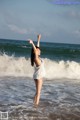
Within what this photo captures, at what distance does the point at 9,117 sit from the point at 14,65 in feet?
39.0

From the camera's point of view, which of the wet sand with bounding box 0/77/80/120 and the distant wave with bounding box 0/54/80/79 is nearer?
the wet sand with bounding box 0/77/80/120

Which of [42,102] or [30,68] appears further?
[30,68]

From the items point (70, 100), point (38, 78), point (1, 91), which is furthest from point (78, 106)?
point (1, 91)

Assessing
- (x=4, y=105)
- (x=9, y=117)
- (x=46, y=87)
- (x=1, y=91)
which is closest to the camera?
(x=9, y=117)

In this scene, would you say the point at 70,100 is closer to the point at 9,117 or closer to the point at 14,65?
the point at 9,117

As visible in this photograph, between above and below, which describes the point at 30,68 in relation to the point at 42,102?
below

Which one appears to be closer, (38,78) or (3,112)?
(3,112)

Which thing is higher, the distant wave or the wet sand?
the wet sand

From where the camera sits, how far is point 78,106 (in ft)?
29.3

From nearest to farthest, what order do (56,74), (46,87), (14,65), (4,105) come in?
(4,105)
(46,87)
(56,74)
(14,65)

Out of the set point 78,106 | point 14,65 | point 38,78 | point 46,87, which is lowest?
point 14,65

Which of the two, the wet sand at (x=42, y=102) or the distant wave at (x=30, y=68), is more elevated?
the wet sand at (x=42, y=102)

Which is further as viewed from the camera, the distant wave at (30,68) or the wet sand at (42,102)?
the distant wave at (30,68)

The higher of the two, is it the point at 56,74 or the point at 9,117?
the point at 9,117
